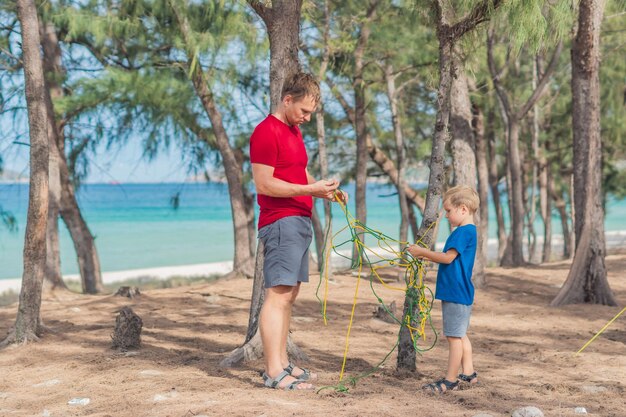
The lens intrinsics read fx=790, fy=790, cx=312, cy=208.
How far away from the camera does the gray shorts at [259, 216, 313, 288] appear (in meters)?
4.09

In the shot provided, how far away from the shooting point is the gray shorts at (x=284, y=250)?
4.09m

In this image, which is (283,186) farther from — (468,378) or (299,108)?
(468,378)

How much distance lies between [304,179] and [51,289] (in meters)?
6.81

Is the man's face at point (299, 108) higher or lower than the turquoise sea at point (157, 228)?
higher

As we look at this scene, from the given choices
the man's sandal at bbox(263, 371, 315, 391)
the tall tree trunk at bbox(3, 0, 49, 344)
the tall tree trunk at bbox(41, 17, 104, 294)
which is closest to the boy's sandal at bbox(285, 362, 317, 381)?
the man's sandal at bbox(263, 371, 315, 391)

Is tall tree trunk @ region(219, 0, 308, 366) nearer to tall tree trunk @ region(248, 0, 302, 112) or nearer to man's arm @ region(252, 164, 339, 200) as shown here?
tall tree trunk @ region(248, 0, 302, 112)

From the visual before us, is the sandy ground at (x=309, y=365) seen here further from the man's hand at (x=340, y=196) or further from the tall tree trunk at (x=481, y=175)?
the tall tree trunk at (x=481, y=175)

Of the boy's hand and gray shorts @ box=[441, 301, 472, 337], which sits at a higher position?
the boy's hand

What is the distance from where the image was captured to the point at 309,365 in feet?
16.4

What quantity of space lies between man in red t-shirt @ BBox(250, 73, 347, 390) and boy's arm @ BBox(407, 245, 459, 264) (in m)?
0.46

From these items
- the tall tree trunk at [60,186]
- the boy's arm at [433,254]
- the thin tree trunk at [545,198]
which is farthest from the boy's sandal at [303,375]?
the thin tree trunk at [545,198]

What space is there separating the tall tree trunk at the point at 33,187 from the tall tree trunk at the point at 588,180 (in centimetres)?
520

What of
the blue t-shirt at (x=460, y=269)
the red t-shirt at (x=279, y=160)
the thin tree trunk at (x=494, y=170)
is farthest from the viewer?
the thin tree trunk at (x=494, y=170)

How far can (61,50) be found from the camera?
12.0 metres
